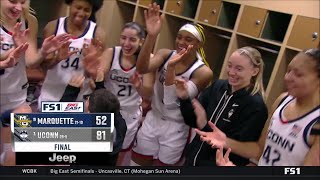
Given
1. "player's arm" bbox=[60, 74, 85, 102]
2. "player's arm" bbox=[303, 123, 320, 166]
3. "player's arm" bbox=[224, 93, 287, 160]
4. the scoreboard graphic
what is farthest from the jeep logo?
"player's arm" bbox=[303, 123, 320, 166]

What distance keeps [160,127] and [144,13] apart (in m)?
0.26

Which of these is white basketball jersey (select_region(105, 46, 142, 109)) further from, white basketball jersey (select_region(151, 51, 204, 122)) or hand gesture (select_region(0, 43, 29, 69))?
hand gesture (select_region(0, 43, 29, 69))

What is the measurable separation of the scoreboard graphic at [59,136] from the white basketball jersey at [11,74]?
0.08 meters

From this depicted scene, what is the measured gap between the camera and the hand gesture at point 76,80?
88 cm

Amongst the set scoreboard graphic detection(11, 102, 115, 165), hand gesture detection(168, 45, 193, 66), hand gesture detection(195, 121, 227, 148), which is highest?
hand gesture detection(168, 45, 193, 66)

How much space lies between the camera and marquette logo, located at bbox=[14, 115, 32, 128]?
800 millimetres

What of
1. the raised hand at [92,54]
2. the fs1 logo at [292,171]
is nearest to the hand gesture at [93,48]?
the raised hand at [92,54]

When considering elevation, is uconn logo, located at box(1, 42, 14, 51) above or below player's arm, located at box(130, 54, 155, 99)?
above

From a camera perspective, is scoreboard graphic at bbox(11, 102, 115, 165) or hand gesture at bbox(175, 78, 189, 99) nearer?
scoreboard graphic at bbox(11, 102, 115, 165)

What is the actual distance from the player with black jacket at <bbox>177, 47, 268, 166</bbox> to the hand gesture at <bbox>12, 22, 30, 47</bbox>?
333 mm

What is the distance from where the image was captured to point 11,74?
0.86m

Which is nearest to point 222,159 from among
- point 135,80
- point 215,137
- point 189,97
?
point 215,137

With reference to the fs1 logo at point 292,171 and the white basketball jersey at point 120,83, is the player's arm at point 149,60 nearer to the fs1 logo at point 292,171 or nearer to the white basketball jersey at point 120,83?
the white basketball jersey at point 120,83

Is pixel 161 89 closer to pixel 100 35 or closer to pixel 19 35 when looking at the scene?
pixel 100 35
